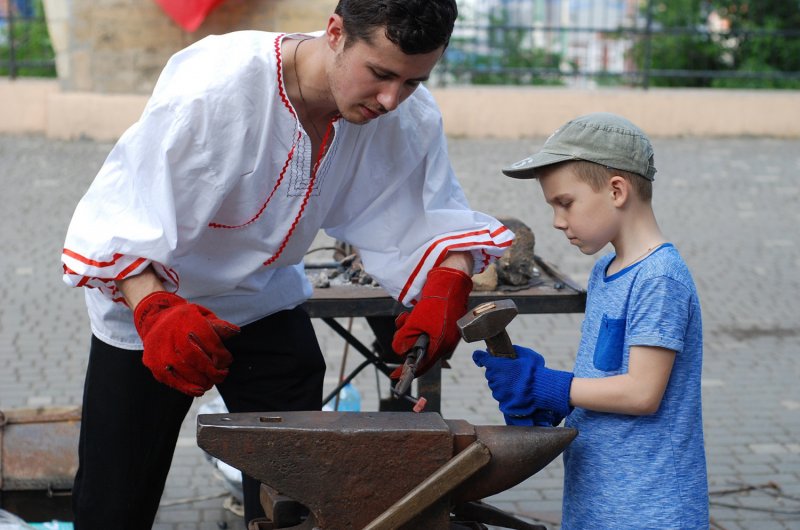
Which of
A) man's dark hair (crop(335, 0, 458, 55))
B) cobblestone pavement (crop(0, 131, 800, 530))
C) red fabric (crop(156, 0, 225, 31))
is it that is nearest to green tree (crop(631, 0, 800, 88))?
cobblestone pavement (crop(0, 131, 800, 530))

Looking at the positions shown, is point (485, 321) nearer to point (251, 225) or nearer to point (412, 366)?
point (412, 366)

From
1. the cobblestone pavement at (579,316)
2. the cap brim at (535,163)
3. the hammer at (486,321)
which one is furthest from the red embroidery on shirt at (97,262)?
the cobblestone pavement at (579,316)

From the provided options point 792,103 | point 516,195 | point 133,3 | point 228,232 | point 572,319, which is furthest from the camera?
point 792,103

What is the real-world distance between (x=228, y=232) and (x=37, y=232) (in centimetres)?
511

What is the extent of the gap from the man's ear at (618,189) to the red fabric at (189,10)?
7446 millimetres

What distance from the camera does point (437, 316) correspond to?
2279mm

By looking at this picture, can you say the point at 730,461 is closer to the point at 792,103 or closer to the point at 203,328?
the point at 203,328

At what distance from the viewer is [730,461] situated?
3943 millimetres

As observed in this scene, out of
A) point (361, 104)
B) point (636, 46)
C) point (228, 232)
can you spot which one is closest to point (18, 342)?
point (228, 232)

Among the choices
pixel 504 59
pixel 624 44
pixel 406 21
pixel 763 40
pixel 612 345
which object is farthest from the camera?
pixel 763 40

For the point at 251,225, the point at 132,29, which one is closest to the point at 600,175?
the point at 251,225

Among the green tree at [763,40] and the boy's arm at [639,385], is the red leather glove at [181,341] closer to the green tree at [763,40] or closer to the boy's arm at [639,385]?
the boy's arm at [639,385]

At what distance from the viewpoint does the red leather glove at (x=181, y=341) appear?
193 centimetres

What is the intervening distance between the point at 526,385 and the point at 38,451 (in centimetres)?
172
